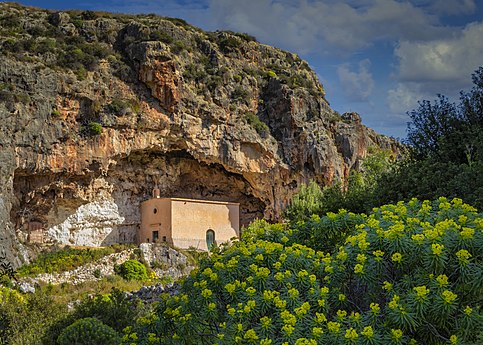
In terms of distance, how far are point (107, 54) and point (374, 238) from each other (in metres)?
39.5

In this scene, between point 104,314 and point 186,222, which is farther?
point 186,222

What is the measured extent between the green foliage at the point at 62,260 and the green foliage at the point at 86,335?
22531 millimetres

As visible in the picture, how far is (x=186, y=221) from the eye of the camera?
46.0 metres

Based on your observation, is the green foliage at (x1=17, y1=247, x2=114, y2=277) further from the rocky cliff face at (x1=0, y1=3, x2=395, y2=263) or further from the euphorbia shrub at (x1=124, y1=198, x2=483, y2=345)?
the euphorbia shrub at (x1=124, y1=198, x2=483, y2=345)

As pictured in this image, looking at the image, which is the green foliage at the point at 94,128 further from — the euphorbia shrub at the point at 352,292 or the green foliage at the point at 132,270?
the euphorbia shrub at the point at 352,292

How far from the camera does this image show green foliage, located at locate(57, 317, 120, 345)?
14.0 metres

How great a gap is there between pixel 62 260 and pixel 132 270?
13.9 ft

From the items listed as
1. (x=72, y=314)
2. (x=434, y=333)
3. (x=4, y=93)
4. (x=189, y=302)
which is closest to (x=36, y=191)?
(x=4, y=93)

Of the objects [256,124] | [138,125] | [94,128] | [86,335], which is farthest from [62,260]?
[86,335]

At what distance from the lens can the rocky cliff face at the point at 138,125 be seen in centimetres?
4072

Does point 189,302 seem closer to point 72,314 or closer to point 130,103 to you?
point 72,314

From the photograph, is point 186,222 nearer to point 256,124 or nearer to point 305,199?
point 305,199

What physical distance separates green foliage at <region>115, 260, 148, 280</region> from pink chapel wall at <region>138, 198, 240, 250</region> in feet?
20.9

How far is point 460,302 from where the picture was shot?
8.70 meters
